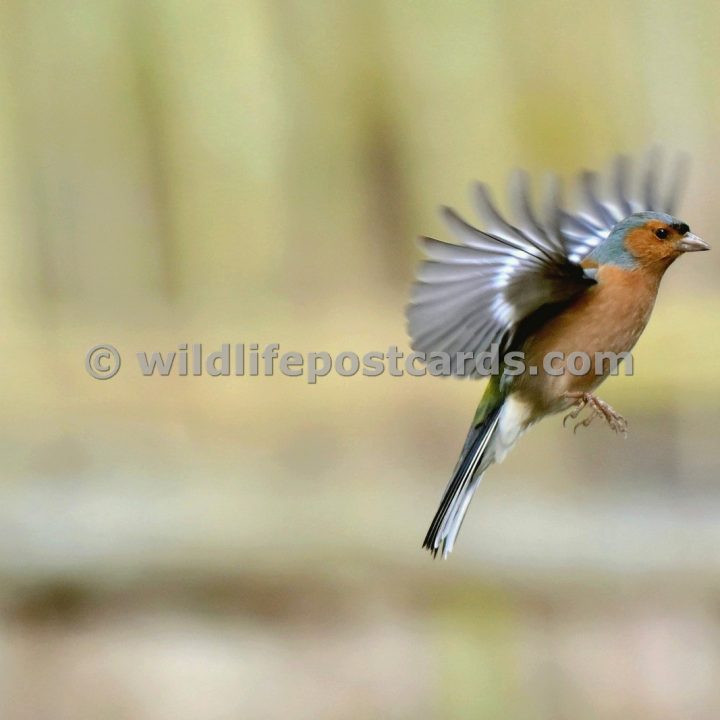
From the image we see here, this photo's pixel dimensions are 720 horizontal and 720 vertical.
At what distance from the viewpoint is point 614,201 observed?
2.54 feet

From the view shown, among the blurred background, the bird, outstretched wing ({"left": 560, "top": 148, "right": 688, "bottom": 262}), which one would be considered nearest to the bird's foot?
the bird

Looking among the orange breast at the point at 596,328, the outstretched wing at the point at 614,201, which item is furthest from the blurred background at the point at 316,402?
the orange breast at the point at 596,328

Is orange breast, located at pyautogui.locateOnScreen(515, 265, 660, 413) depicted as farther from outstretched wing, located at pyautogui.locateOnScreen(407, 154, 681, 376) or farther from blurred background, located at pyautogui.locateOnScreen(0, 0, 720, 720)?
blurred background, located at pyautogui.locateOnScreen(0, 0, 720, 720)

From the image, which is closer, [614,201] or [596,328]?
[596,328]

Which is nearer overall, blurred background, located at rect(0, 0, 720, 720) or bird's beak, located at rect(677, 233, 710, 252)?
bird's beak, located at rect(677, 233, 710, 252)

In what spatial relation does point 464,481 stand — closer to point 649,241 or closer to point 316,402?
point 649,241

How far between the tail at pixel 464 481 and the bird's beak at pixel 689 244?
0.16 metres

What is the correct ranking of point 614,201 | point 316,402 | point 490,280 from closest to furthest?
point 490,280 → point 614,201 → point 316,402

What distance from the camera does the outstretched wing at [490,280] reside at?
0.50 meters

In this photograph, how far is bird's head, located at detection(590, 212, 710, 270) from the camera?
0.59 m

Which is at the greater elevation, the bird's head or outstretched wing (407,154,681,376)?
the bird's head

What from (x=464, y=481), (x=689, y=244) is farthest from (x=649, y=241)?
(x=464, y=481)

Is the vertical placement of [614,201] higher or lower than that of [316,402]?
higher

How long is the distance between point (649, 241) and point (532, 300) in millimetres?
90
